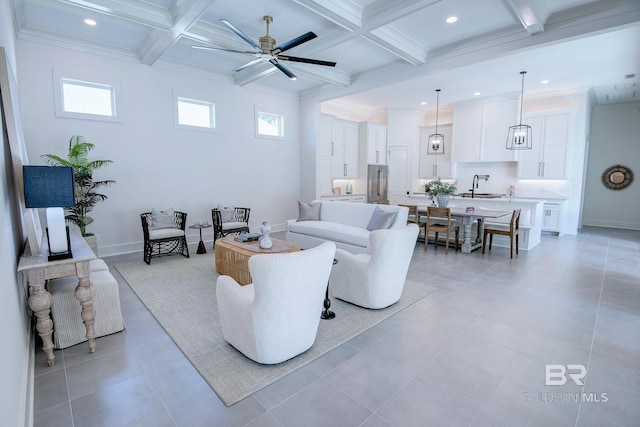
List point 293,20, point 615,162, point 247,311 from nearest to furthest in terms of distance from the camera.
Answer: point 247,311 → point 293,20 → point 615,162

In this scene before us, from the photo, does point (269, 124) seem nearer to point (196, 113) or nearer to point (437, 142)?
point (196, 113)

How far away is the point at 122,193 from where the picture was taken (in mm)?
5273

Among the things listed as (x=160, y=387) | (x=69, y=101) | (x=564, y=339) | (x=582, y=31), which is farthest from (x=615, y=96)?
(x=69, y=101)

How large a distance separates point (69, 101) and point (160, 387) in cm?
490

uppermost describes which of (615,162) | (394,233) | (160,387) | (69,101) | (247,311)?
(69,101)

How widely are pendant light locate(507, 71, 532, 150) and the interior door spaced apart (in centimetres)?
254

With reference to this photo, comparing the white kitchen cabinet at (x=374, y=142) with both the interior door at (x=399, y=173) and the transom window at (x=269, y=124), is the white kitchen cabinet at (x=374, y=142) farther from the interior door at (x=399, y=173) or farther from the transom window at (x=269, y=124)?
the transom window at (x=269, y=124)

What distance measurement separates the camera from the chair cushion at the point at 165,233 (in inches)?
185

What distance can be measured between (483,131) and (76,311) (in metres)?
8.82

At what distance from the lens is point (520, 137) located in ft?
22.0

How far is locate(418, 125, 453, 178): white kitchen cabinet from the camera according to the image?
8.91 metres

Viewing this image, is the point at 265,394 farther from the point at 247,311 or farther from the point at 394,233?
the point at 394,233

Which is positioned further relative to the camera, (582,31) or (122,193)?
(122,193)

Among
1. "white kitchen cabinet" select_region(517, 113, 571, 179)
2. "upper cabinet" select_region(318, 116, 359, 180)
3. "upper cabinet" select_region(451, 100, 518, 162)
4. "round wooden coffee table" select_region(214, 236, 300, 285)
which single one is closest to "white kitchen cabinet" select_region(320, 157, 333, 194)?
"upper cabinet" select_region(318, 116, 359, 180)
